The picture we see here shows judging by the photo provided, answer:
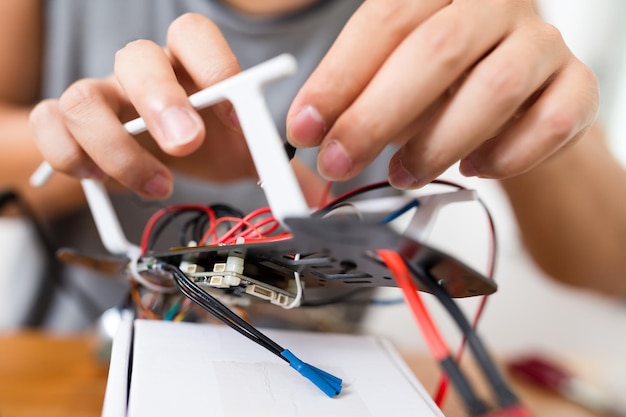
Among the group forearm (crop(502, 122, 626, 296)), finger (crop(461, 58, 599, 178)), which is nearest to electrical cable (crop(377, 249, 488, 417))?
finger (crop(461, 58, 599, 178))

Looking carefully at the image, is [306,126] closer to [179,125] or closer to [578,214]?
[179,125]

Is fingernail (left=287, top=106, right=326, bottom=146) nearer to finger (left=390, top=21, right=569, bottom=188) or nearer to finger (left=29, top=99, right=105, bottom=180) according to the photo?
finger (left=390, top=21, right=569, bottom=188)

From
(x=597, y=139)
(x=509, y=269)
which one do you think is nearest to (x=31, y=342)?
(x=597, y=139)

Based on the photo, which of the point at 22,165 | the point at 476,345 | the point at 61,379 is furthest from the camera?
the point at 22,165

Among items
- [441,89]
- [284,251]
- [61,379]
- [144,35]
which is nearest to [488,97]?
[441,89]

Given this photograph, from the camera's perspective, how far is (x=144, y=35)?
30.5 inches

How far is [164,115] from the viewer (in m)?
0.29

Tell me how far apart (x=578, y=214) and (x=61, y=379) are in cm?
67

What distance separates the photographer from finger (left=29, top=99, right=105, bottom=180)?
39 cm

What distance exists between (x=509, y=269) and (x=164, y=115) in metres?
1.65

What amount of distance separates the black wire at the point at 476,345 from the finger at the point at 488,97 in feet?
0.24

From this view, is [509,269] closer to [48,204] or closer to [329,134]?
[48,204]

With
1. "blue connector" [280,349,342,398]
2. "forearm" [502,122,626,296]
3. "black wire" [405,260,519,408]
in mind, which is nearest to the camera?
"black wire" [405,260,519,408]

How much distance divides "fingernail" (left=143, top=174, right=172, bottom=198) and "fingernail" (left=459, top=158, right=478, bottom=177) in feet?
0.70
